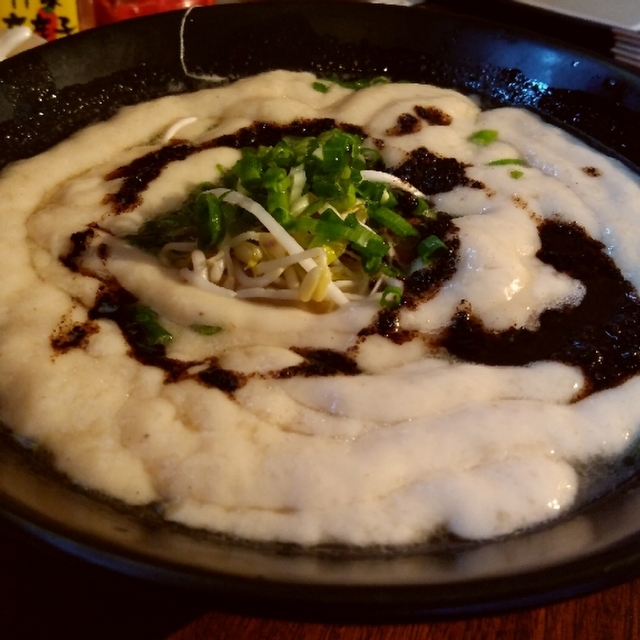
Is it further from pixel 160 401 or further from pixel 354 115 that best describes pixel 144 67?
pixel 160 401

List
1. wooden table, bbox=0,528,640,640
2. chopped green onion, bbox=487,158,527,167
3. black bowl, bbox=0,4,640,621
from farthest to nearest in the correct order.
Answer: chopped green onion, bbox=487,158,527,167, wooden table, bbox=0,528,640,640, black bowl, bbox=0,4,640,621

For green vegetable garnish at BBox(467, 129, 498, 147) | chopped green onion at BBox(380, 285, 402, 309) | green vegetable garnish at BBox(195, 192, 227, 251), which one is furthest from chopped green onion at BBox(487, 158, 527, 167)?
green vegetable garnish at BBox(195, 192, 227, 251)

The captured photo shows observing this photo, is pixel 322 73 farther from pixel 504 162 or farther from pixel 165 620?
pixel 165 620

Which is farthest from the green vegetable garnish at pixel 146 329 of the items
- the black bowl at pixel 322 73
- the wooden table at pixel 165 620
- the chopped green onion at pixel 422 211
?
the chopped green onion at pixel 422 211

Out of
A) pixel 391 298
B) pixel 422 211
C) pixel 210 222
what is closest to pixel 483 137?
pixel 422 211

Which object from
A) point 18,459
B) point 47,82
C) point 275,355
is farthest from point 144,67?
point 18,459

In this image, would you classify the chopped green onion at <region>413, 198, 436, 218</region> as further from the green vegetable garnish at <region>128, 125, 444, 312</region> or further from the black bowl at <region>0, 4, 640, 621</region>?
the black bowl at <region>0, 4, 640, 621</region>
